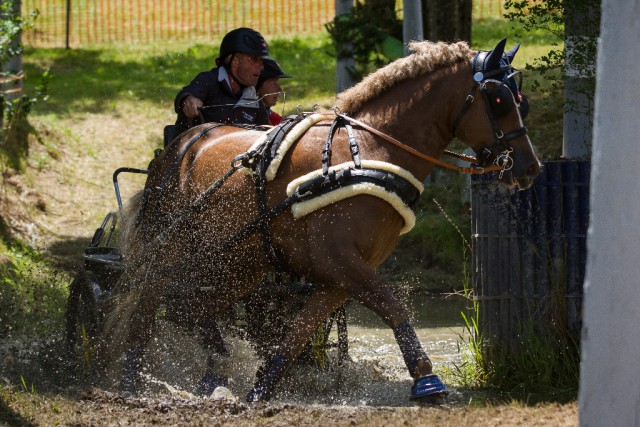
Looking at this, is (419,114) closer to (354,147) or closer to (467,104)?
(467,104)

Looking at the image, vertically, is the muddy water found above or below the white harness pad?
below

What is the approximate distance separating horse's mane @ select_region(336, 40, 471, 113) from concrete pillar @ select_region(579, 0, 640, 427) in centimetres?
240

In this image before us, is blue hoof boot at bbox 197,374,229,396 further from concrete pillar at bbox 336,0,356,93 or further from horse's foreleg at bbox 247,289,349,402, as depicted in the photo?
concrete pillar at bbox 336,0,356,93

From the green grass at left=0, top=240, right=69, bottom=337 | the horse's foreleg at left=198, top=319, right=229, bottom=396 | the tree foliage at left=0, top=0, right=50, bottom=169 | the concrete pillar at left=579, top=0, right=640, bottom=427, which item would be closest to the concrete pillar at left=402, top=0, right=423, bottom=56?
the tree foliage at left=0, top=0, right=50, bottom=169

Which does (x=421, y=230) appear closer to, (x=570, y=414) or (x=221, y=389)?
(x=221, y=389)

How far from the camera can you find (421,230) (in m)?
12.1

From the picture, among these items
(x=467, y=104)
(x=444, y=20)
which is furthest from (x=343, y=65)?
(x=467, y=104)

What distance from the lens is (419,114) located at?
247 inches

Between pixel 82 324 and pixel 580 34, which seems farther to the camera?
pixel 580 34

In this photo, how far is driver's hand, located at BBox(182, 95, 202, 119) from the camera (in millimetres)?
7520

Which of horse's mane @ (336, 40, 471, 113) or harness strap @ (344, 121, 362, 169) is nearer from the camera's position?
harness strap @ (344, 121, 362, 169)

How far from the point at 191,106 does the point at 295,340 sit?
2.10 metres

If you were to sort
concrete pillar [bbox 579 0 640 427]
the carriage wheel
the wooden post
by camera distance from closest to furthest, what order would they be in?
concrete pillar [bbox 579 0 640 427], the carriage wheel, the wooden post

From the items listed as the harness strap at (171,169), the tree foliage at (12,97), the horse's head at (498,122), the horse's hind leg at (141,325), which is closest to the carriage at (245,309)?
the horse's hind leg at (141,325)
